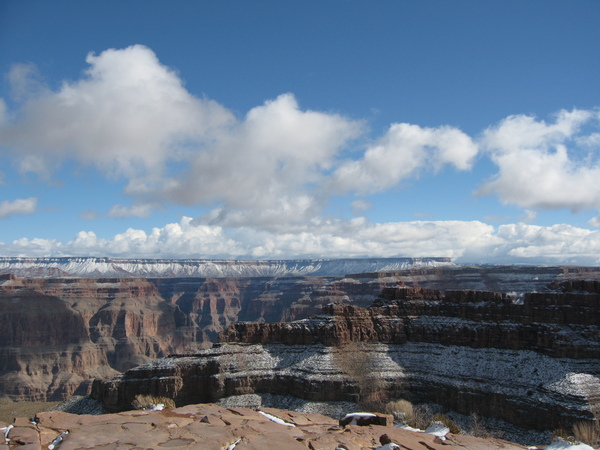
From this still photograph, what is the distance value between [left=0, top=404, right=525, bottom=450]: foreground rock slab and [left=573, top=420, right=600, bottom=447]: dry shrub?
26053mm

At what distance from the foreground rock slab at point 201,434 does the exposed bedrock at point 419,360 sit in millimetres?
44245

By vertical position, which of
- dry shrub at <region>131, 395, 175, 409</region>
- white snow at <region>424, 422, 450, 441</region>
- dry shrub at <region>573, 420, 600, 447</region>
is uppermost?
white snow at <region>424, 422, 450, 441</region>

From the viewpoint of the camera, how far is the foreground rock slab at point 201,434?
2542 centimetres

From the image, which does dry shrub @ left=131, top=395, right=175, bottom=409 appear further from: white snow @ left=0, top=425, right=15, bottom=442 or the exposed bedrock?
white snow @ left=0, top=425, right=15, bottom=442

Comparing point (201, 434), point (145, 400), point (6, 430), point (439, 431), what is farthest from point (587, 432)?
point (145, 400)

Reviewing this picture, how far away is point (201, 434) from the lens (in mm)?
27344

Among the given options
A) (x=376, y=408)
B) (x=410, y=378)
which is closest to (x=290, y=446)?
(x=376, y=408)

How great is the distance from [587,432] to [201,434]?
4729 centimetres

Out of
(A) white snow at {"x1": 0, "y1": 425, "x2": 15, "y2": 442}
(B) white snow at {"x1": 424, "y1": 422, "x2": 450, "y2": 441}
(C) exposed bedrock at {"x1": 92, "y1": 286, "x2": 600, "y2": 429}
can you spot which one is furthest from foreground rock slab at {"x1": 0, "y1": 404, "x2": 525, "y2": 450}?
(C) exposed bedrock at {"x1": 92, "y1": 286, "x2": 600, "y2": 429}

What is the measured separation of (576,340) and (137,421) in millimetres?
69712

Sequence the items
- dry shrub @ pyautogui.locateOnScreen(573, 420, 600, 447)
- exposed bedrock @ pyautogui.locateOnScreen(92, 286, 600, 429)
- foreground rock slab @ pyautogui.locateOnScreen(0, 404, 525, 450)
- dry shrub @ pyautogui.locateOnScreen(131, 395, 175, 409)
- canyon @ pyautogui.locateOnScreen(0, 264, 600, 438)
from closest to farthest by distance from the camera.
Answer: foreground rock slab @ pyautogui.locateOnScreen(0, 404, 525, 450) < dry shrub @ pyautogui.locateOnScreen(573, 420, 600, 447) < dry shrub @ pyautogui.locateOnScreen(131, 395, 175, 409) < canyon @ pyautogui.locateOnScreen(0, 264, 600, 438) < exposed bedrock @ pyautogui.locateOnScreen(92, 286, 600, 429)

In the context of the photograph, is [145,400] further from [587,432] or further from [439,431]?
[587,432]

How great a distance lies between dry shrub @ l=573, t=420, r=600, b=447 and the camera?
165ft

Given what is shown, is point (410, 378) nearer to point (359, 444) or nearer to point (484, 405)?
point (484, 405)
